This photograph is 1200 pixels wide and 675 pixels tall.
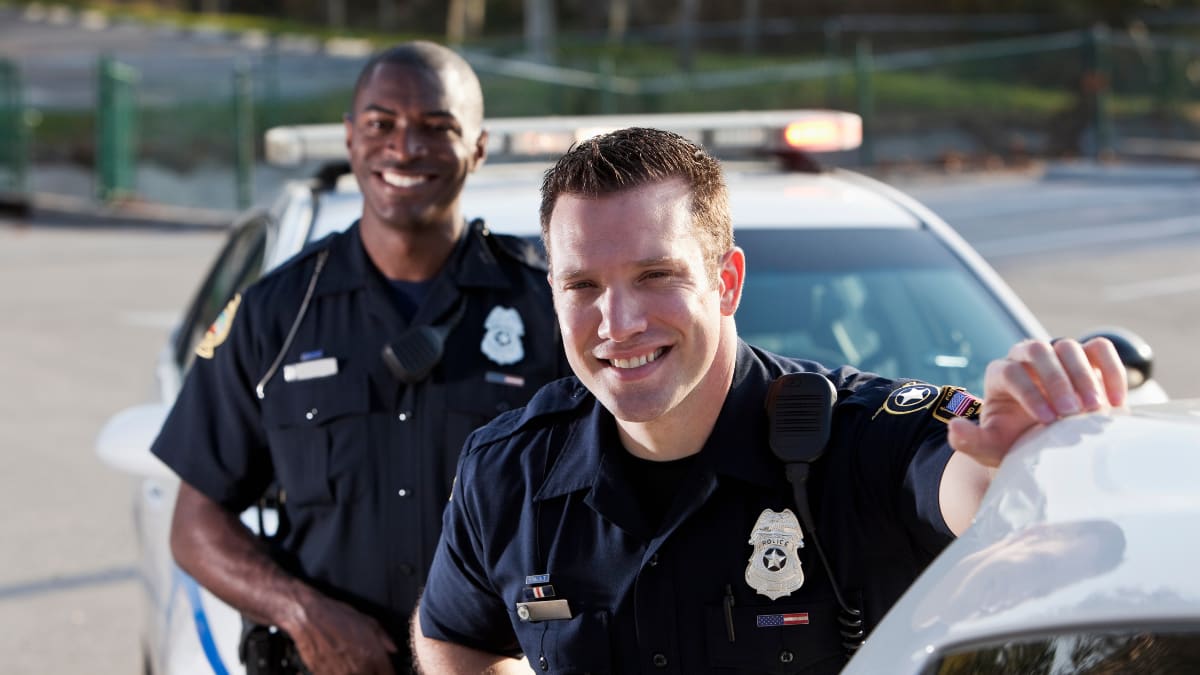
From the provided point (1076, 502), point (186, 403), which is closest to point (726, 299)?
point (1076, 502)

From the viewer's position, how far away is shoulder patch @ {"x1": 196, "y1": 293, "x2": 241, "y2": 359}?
328 centimetres

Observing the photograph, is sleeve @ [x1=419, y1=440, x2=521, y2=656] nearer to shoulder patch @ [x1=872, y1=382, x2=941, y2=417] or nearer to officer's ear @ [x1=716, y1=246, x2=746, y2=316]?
officer's ear @ [x1=716, y1=246, x2=746, y2=316]

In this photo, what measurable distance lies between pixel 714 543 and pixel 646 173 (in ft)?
1.62

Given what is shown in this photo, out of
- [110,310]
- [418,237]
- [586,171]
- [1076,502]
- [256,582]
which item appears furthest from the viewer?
[110,310]

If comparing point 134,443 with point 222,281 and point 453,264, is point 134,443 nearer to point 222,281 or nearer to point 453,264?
point 453,264

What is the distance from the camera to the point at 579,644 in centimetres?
218

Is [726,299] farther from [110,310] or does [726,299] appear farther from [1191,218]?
[1191,218]

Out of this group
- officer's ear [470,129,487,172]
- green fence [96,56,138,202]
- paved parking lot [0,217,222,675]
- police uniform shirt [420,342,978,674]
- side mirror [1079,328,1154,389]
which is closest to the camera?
police uniform shirt [420,342,978,674]

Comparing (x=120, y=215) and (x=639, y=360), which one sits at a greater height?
(x=639, y=360)

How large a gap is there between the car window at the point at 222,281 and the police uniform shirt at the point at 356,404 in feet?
4.07

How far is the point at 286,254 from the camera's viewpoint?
3861 mm

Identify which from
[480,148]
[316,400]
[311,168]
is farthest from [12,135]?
[316,400]

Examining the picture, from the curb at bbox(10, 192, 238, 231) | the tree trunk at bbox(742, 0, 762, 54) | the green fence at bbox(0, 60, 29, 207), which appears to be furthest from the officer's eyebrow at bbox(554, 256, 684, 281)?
the tree trunk at bbox(742, 0, 762, 54)

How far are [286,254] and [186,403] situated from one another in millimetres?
661
